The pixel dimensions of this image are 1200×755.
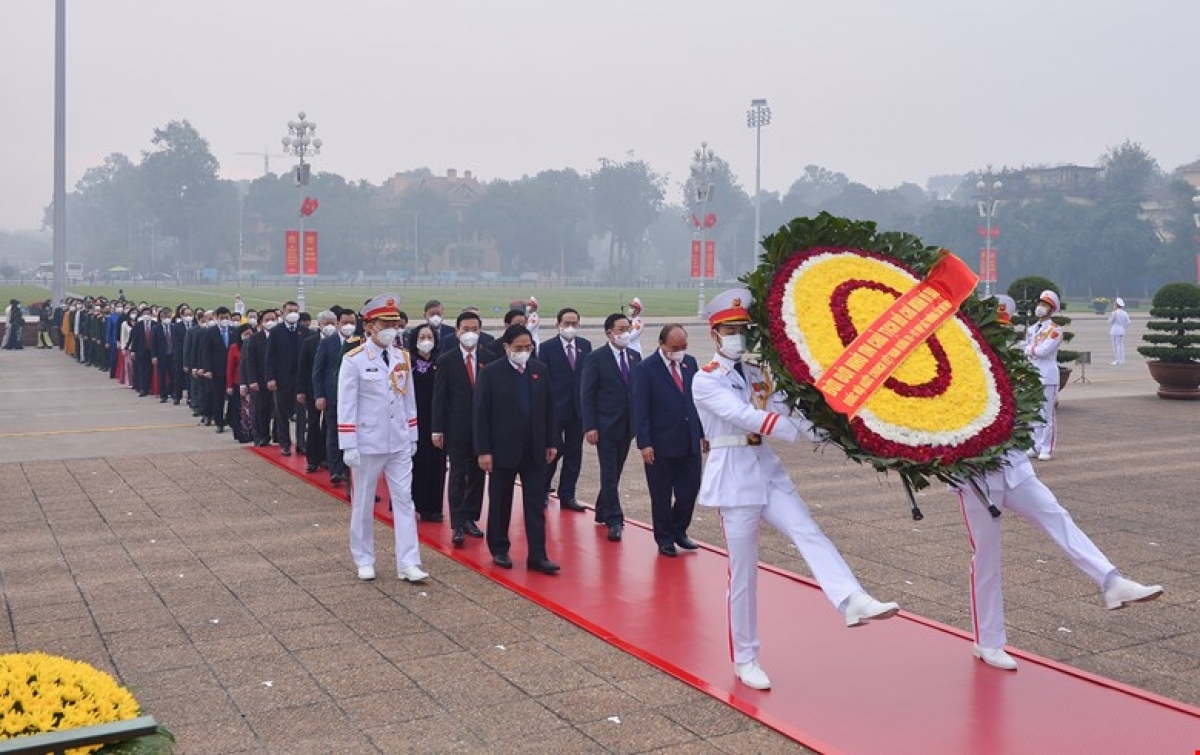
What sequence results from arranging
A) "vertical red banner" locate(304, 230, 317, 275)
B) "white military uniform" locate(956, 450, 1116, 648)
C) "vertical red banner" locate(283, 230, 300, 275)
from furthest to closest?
"vertical red banner" locate(283, 230, 300, 275)
"vertical red banner" locate(304, 230, 317, 275)
"white military uniform" locate(956, 450, 1116, 648)

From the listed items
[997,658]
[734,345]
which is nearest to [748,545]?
[734,345]

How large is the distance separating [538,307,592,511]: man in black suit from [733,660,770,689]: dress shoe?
182 inches

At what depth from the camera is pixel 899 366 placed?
5.58 m

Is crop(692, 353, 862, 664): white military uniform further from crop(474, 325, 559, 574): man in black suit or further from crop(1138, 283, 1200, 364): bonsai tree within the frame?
crop(1138, 283, 1200, 364): bonsai tree

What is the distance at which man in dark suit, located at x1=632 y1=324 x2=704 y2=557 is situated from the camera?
28.2ft

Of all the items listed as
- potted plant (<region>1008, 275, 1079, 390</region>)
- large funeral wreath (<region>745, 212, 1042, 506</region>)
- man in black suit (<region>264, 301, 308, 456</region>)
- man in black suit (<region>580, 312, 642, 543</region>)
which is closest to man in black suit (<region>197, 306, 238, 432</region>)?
man in black suit (<region>264, 301, 308, 456</region>)

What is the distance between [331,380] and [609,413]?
123 inches

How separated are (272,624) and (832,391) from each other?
3565mm

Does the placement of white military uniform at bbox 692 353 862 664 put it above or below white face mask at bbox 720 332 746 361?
below

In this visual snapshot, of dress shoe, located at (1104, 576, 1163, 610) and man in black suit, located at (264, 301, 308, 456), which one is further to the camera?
man in black suit, located at (264, 301, 308, 456)

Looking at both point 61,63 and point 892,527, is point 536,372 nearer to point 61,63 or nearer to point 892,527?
point 892,527

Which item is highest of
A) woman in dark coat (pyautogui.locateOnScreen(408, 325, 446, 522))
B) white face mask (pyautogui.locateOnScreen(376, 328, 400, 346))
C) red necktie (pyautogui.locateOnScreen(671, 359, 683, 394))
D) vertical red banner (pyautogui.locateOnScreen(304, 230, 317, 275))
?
vertical red banner (pyautogui.locateOnScreen(304, 230, 317, 275))

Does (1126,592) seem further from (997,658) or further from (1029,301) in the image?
(1029,301)

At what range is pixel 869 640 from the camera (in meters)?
6.68
